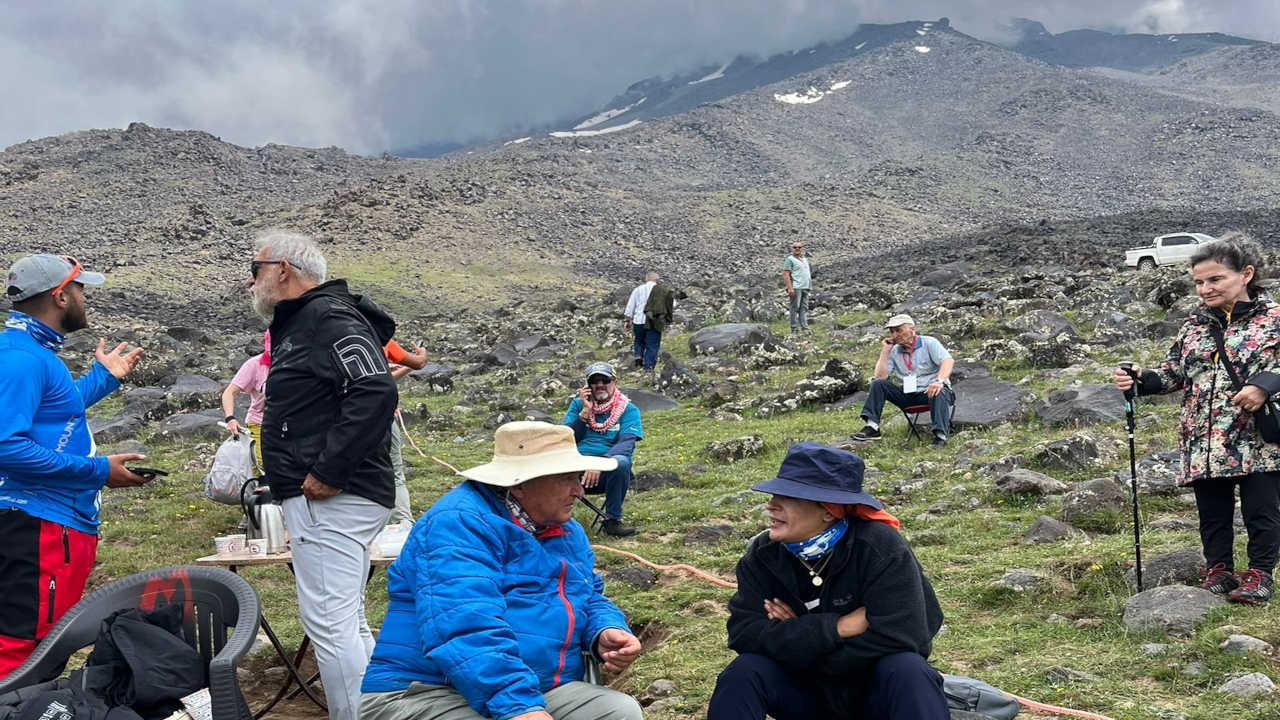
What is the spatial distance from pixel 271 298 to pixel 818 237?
2912 inches

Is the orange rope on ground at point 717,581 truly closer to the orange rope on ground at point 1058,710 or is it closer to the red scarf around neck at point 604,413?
the orange rope on ground at point 1058,710

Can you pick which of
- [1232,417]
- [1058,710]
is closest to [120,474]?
[1058,710]

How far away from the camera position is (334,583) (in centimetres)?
486

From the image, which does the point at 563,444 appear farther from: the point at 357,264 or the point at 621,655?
the point at 357,264

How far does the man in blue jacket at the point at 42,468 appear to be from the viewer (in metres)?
4.55

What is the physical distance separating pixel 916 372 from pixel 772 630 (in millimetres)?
8432

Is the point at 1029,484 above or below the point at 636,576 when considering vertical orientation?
above

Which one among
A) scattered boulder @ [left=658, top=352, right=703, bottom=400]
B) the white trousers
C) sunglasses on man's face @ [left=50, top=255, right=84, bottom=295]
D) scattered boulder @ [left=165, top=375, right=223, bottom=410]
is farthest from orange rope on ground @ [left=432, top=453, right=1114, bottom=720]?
scattered boulder @ [left=165, top=375, right=223, bottom=410]

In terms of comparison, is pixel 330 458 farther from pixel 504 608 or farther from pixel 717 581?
pixel 717 581

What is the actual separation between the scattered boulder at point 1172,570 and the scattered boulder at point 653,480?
234 inches

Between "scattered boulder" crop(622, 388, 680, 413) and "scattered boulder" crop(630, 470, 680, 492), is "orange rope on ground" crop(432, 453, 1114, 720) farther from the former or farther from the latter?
"scattered boulder" crop(622, 388, 680, 413)

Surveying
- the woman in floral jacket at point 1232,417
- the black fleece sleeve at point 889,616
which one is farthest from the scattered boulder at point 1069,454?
the black fleece sleeve at point 889,616

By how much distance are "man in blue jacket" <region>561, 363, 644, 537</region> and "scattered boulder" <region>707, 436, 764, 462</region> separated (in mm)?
3156

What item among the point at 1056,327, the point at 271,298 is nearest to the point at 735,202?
the point at 1056,327
